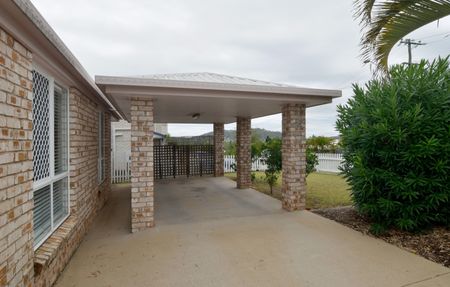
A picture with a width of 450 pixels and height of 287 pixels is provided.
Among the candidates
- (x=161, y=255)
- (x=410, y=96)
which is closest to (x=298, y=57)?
(x=410, y=96)

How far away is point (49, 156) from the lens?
3.64 m

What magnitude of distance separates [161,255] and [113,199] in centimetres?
505

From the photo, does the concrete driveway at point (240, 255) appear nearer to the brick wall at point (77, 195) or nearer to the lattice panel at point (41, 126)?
the brick wall at point (77, 195)

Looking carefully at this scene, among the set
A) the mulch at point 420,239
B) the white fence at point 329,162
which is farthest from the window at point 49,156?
the white fence at point 329,162

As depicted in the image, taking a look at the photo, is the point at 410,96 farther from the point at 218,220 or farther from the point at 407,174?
the point at 218,220

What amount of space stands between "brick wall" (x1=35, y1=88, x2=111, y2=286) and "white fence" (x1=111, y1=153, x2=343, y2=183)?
6326 millimetres

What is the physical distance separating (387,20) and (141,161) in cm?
491

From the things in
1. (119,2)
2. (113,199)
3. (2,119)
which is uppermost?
(119,2)

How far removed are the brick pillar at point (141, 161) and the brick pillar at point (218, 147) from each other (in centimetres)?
800

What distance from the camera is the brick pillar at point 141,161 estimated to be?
517 cm

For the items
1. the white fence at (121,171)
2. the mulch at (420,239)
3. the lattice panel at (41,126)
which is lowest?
the mulch at (420,239)

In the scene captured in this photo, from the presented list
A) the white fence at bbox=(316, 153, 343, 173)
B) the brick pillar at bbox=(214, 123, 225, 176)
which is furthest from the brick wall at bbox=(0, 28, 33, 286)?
the white fence at bbox=(316, 153, 343, 173)

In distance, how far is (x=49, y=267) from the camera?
308 cm

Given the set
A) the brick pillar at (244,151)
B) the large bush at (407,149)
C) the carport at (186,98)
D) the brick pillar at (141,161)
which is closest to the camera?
the large bush at (407,149)
